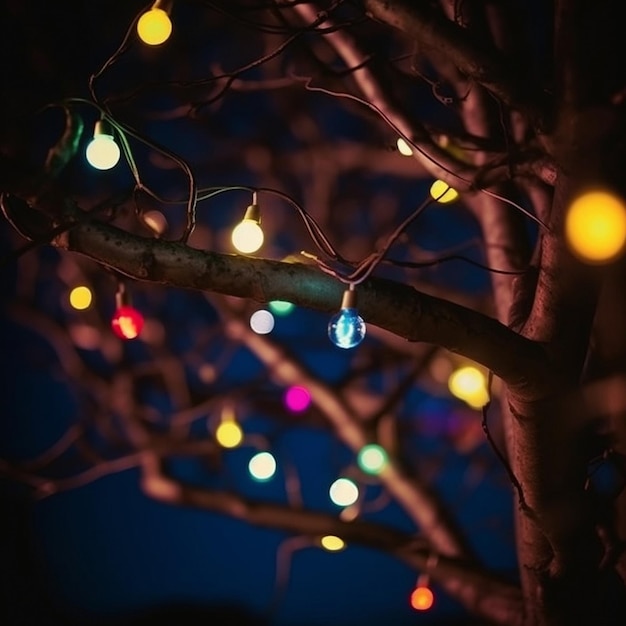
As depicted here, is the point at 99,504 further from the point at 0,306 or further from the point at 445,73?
the point at 445,73

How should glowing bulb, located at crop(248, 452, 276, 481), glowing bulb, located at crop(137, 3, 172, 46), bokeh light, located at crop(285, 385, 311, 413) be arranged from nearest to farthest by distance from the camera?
glowing bulb, located at crop(137, 3, 172, 46), glowing bulb, located at crop(248, 452, 276, 481), bokeh light, located at crop(285, 385, 311, 413)

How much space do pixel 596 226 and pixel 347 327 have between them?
22.5 inches

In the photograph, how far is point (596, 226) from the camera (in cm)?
146

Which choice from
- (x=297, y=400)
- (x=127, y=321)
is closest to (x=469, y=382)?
(x=127, y=321)

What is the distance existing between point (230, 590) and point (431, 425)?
6.23ft

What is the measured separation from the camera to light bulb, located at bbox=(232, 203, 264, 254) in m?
1.92

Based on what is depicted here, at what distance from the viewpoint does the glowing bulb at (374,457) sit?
3.21m

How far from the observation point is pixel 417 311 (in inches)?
61.5

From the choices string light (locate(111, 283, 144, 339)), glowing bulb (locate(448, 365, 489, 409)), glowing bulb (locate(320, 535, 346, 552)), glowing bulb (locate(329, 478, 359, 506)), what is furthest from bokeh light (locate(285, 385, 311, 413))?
string light (locate(111, 283, 144, 339))

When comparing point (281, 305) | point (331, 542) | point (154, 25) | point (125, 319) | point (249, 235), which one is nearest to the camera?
point (154, 25)

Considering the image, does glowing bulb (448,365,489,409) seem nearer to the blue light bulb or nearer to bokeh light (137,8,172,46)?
the blue light bulb

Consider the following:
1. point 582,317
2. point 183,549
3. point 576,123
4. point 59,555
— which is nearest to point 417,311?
point 582,317

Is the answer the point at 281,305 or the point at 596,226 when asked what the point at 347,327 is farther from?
the point at 281,305

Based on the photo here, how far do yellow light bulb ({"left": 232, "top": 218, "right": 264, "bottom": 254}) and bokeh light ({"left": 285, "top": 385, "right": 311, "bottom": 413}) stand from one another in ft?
7.62
